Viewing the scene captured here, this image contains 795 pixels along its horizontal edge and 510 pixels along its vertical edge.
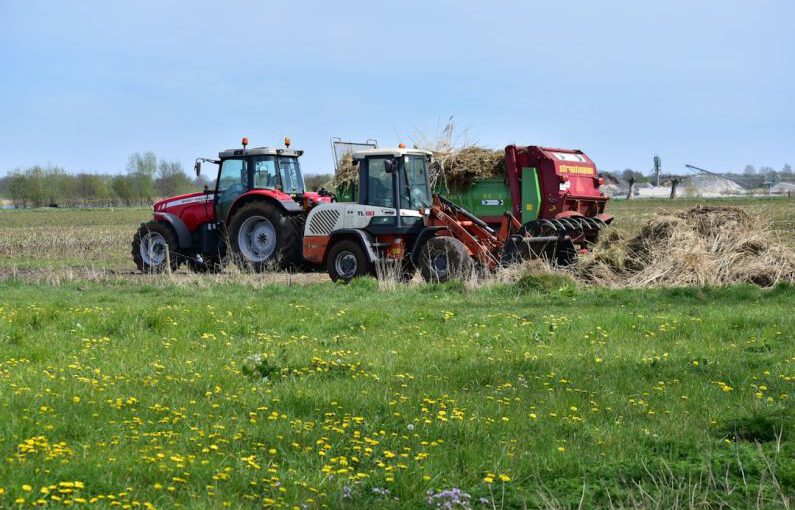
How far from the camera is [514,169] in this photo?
1966cm

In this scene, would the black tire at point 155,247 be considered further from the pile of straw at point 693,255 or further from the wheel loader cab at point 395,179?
the pile of straw at point 693,255

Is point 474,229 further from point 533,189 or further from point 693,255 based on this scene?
point 693,255

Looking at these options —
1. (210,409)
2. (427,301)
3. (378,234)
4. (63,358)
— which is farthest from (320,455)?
(378,234)

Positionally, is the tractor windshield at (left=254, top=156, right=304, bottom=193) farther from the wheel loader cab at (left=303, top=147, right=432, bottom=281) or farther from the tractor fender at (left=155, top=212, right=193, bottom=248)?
the wheel loader cab at (left=303, top=147, right=432, bottom=281)

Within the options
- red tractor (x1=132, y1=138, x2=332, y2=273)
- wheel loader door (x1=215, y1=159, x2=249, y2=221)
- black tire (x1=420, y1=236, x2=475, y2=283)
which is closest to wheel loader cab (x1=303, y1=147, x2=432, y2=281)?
black tire (x1=420, y1=236, x2=475, y2=283)

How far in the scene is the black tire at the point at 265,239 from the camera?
2000 cm

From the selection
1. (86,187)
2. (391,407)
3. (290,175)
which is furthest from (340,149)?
(86,187)

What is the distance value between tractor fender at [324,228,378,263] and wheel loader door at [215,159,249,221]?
11.5 feet

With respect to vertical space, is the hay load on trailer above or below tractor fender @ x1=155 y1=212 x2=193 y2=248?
above

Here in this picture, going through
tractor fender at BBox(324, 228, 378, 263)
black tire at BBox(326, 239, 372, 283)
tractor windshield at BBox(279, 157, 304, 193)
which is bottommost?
black tire at BBox(326, 239, 372, 283)

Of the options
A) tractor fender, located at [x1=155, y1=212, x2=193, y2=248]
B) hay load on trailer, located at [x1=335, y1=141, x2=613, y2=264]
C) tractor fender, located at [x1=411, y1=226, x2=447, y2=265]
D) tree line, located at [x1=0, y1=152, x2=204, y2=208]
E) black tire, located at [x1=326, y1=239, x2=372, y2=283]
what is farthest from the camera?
tree line, located at [x1=0, y1=152, x2=204, y2=208]

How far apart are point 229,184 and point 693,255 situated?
10.2 meters

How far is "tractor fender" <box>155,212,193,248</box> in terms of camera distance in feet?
71.2

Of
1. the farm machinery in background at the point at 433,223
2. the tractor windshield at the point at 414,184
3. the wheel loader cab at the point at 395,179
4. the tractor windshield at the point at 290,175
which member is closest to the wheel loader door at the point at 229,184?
the tractor windshield at the point at 290,175
